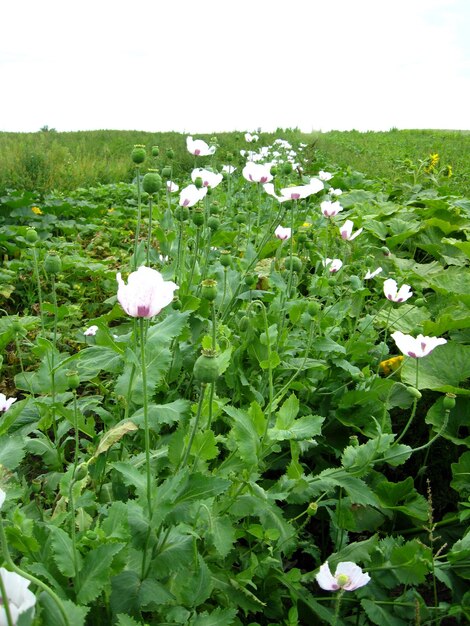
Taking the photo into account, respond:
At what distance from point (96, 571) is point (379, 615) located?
0.83 meters

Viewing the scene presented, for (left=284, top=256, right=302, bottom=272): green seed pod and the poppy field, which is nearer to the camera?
the poppy field

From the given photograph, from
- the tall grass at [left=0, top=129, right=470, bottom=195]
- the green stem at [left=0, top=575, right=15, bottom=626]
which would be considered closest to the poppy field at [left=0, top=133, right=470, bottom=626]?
the green stem at [left=0, top=575, right=15, bottom=626]

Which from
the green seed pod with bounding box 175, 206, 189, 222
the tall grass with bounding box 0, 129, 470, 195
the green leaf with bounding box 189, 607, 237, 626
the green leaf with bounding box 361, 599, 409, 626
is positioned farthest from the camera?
the tall grass with bounding box 0, 129, 470, 195

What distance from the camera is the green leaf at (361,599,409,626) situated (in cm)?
145

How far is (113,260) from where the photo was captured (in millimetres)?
4059

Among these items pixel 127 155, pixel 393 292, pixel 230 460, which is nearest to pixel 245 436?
pixel 230 460

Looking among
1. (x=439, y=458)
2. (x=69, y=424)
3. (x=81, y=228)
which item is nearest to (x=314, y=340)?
(x=439, y=458)

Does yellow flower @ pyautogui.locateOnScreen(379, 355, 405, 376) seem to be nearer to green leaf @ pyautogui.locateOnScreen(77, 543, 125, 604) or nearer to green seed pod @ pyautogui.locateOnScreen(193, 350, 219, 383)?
green seed pod @ pyautogui.locateOnScreen(193, 350, 219, 383)

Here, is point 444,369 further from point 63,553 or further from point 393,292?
point 63,553

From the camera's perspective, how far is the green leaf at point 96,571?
979 mm

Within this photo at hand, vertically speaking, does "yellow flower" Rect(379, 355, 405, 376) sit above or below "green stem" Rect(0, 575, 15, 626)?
below

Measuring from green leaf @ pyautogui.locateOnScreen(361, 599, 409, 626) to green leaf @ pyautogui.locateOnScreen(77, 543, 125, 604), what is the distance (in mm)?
763

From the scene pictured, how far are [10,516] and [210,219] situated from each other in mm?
1185

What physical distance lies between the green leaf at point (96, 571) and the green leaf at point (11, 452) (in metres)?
0.39
